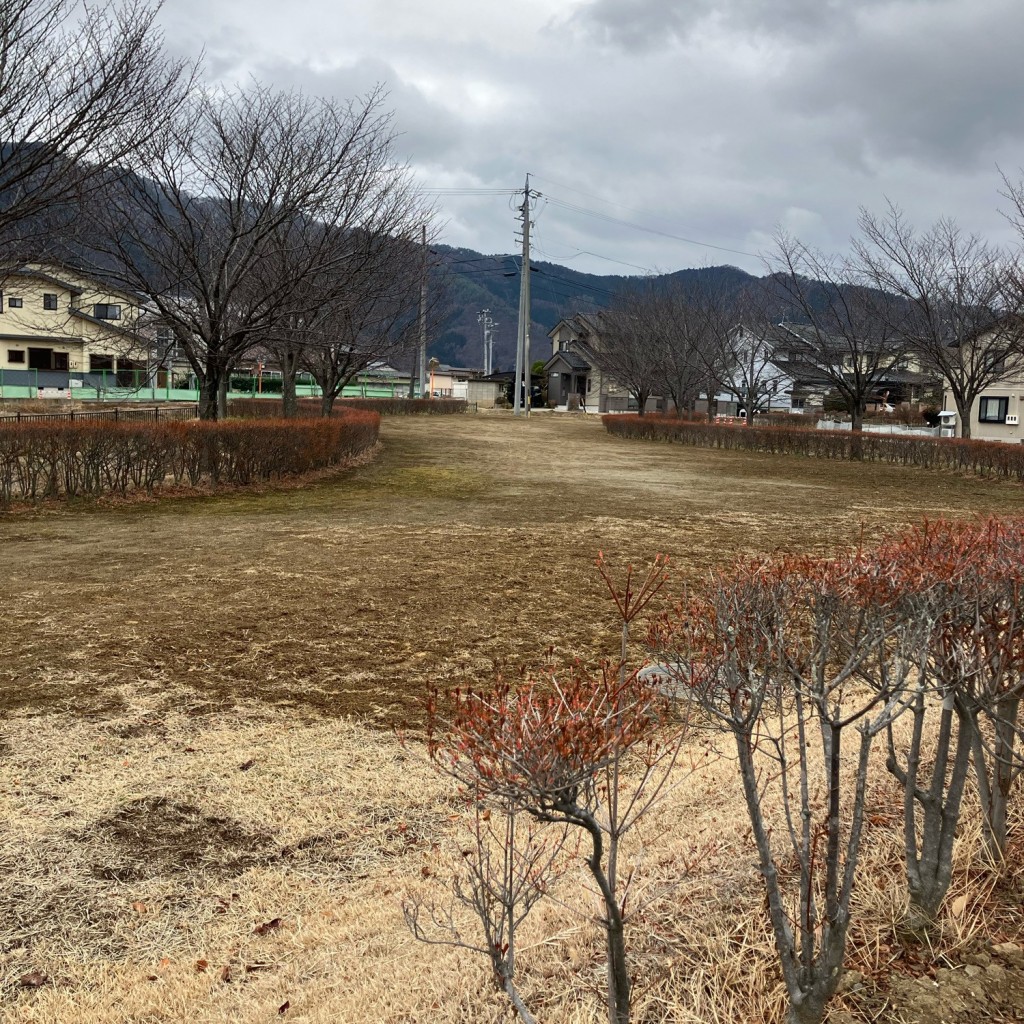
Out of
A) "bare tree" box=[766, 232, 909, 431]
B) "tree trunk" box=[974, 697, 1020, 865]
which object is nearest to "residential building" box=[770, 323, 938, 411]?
"bare tree" box=[766, 232, 909, 431]

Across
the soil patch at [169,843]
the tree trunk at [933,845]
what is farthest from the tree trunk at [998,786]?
the soil patch at [169,843]

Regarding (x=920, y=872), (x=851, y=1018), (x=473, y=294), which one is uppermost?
(x=473, y=294)

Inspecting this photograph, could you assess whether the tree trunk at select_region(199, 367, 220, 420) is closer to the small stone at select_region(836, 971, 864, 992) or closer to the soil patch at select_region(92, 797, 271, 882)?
the soil patch at select_region(92, 797, 271, 882)

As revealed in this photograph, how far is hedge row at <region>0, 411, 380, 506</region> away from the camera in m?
13.0

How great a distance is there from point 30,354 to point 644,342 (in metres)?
31.6

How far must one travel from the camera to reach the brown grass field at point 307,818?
2.72 metres

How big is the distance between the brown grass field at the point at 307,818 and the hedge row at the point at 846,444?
46.7 feet

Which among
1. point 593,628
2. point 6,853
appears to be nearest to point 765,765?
point 593,628

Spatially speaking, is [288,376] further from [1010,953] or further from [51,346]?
[51,346]

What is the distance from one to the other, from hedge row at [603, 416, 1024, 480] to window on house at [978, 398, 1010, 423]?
48.0 ft

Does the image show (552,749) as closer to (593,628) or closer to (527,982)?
(527,982)

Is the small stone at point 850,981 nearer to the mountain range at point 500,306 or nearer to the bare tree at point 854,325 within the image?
the bare tree at point 854,325

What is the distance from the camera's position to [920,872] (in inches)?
110

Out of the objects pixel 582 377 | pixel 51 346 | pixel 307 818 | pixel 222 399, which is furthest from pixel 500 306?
pixel 307 818
